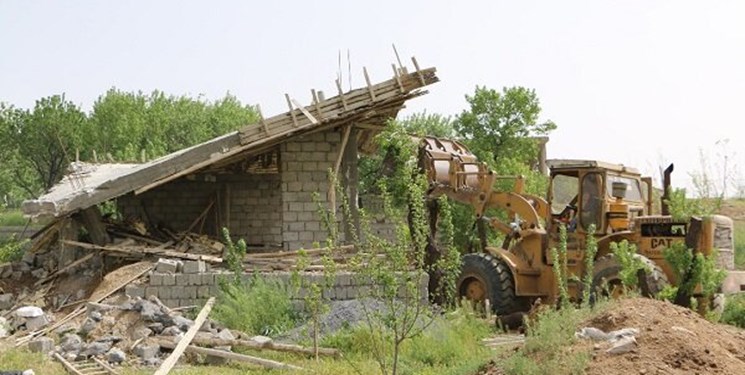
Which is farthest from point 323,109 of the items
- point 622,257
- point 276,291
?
point 622,257

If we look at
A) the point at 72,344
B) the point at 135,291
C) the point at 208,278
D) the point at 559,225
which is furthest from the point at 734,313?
the point at 135,291

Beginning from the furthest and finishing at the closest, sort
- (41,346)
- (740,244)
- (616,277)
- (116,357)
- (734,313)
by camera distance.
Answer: (740,244) → (734,313) → (616,277) → (41,346) → (116,357)

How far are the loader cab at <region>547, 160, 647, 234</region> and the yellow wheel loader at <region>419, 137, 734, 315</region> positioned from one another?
1 centimetres

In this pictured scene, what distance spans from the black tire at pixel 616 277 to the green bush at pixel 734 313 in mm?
1141

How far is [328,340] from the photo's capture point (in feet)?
42.6

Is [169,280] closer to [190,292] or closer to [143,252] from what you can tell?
[190,292]

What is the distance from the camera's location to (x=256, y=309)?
14523 mm

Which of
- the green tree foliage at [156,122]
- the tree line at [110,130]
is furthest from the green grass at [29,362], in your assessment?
the green tree foliage at [156,122]

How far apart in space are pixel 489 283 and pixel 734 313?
3617 millimetres

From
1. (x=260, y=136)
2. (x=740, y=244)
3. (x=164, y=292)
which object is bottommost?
(x=164, y=292)

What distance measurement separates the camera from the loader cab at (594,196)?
46.8ft

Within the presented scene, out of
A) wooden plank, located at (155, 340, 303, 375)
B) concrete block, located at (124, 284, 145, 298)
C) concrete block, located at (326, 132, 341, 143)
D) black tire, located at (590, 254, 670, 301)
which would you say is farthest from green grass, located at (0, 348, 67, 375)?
concrete block, located at (326, 132, 341, 143)

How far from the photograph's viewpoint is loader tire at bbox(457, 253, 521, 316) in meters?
15.2

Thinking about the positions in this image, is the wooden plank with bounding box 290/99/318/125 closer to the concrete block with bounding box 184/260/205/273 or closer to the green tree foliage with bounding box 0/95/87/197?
the concrete block with bounding box 184/260/205/273
